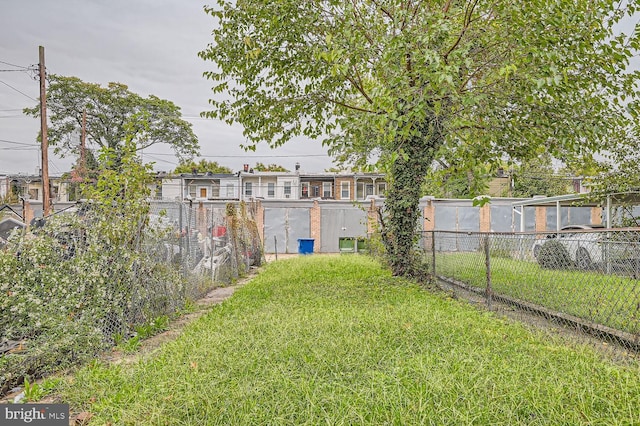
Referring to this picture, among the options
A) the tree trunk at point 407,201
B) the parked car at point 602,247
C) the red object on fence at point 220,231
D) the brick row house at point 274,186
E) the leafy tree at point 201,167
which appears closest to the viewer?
the parked car at point 602,247

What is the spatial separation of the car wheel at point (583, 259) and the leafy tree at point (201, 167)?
3666 centimetres

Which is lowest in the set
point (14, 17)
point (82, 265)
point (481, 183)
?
point (82, 265)

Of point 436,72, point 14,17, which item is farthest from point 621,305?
point 14,17

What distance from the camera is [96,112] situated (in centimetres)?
3528

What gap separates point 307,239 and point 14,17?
15307 mm

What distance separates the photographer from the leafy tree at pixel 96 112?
110 ft

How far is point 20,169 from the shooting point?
40250mm

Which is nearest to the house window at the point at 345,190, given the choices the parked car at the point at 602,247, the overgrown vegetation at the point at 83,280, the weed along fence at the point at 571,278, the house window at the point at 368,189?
the house window at the point at 368,189

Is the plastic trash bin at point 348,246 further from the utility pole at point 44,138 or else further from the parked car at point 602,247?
the parked car at point 602,247

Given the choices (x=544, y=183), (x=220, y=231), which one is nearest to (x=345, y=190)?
(x=544, y=183)

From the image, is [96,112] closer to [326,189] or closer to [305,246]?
[326,189]

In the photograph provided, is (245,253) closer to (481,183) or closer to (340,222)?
(481,183)

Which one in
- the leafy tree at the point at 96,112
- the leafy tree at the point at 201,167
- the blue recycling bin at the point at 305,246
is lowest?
the blue recycling bin at the point at 305,246

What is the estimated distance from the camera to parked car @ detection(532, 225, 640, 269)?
3.72 metres
